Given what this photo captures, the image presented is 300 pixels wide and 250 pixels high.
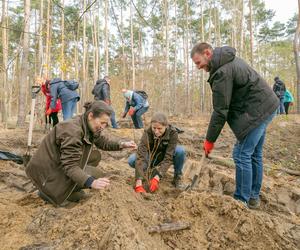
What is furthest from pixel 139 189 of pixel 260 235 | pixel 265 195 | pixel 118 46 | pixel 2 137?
pixel 118 46

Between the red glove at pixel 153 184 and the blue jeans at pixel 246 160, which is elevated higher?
the blue jeans at pixel 246 160

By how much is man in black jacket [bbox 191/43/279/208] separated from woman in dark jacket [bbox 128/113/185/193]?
0.63 meters

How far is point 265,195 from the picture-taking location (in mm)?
4047

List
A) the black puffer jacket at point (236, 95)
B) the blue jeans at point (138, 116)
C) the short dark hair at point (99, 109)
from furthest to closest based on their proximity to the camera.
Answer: the blue jeans at point (138, 116) → the black puffer jacket at point (236, 95) → the short dark hair at point (99, 109)

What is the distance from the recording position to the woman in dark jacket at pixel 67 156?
286 centimetres

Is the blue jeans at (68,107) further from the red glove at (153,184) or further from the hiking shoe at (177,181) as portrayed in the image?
the red glove at (153,184)

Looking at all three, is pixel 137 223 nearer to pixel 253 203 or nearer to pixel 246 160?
pixel 246 160

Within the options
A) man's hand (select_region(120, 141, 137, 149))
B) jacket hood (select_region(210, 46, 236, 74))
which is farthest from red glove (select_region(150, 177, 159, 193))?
jacket hood (select_region(210, 46, 236, 74))

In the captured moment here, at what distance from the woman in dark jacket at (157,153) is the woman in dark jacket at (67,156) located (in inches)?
35.0

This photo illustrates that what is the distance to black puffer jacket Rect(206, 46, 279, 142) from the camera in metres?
3.15

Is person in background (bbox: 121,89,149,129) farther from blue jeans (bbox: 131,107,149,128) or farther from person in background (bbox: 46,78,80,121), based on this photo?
person in background (bbox: 46,78,80,121)

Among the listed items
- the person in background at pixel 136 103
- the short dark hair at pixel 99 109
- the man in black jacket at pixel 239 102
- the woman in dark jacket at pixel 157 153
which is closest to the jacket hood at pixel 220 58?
the man in black jacket at pixel 239 102

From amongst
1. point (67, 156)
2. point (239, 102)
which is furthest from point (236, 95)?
point (67, 156)

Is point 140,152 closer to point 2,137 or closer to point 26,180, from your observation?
point 26,180
